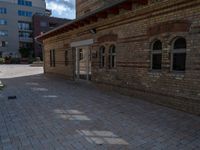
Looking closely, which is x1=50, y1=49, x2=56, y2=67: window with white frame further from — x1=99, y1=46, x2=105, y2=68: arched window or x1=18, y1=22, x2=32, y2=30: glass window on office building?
x1=18, y1=22, x2=32, y2=30: glass window on office building

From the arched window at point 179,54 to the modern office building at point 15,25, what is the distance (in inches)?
1929

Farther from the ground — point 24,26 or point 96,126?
point 24,26

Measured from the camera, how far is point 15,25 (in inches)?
1848

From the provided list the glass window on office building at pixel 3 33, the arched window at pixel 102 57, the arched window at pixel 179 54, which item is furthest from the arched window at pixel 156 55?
the glass window on office building at pixel 3 33

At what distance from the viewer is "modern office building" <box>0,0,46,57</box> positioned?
45.7 metres

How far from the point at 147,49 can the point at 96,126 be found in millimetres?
3541

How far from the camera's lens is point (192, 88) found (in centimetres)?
495

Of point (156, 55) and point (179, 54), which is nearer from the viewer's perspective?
point (179, 54)

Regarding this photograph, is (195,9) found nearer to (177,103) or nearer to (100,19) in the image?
(177,103)

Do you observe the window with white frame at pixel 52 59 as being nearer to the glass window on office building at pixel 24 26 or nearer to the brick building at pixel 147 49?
the brick building at pixel 147 49

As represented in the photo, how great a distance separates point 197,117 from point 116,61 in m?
4.15

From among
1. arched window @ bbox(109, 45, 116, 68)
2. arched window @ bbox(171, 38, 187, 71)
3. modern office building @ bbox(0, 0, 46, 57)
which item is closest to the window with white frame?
arched window @ bbox(109, 45, 116, 68)

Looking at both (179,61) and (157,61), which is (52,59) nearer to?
(157,61)

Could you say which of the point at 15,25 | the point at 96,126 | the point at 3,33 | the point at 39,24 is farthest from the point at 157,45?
the point at 15,25
